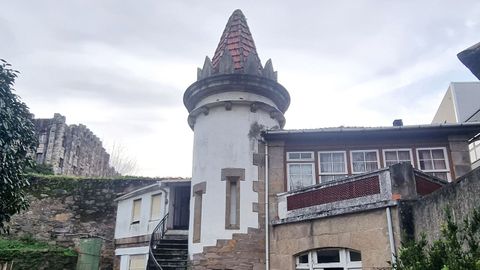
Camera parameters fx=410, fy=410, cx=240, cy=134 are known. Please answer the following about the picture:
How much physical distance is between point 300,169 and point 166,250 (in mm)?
5874

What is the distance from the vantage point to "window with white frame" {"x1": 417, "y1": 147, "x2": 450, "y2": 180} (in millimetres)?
12125

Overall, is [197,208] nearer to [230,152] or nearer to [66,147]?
[230,152]

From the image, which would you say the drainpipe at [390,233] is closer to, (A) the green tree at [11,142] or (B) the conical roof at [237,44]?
(B) the conical roof at [237,44]

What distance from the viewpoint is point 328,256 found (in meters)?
10.5

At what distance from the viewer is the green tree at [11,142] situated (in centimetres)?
838

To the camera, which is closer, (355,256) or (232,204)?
(355,256)

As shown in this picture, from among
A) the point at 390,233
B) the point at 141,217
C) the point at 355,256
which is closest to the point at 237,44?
the point at 355,256

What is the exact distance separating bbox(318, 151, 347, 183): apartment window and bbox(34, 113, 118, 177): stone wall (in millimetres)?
25327

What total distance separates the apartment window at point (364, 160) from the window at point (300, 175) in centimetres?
130

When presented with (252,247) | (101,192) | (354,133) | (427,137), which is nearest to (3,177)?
(252,247)

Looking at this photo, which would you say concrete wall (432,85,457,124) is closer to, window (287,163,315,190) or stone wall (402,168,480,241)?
window (287,163,315,190)

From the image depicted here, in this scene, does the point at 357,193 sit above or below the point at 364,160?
below

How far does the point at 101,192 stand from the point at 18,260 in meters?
5.52

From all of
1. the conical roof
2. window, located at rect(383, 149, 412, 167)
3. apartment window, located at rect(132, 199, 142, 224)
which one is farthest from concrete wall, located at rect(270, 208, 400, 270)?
apartment window, located at rect(132, 199, 142, 224)
